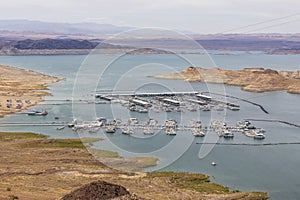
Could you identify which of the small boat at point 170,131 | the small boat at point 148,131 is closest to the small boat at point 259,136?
the small boat at point 170,131

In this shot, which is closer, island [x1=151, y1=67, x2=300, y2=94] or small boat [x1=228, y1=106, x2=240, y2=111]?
small boat [x1=228, y1=106, x2=240, y2=111]

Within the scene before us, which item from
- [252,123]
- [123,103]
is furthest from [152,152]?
[123,103]

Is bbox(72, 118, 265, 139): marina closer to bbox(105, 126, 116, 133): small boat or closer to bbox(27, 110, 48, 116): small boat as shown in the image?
bbox(105, 126, 116, 133): small boat

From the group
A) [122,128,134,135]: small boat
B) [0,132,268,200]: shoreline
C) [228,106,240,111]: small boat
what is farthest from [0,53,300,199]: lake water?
[0,132,268,200]: shoreline

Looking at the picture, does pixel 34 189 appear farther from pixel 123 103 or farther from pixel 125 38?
pixel 125 38

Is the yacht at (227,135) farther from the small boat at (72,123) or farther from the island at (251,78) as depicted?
the island at (251,78)
